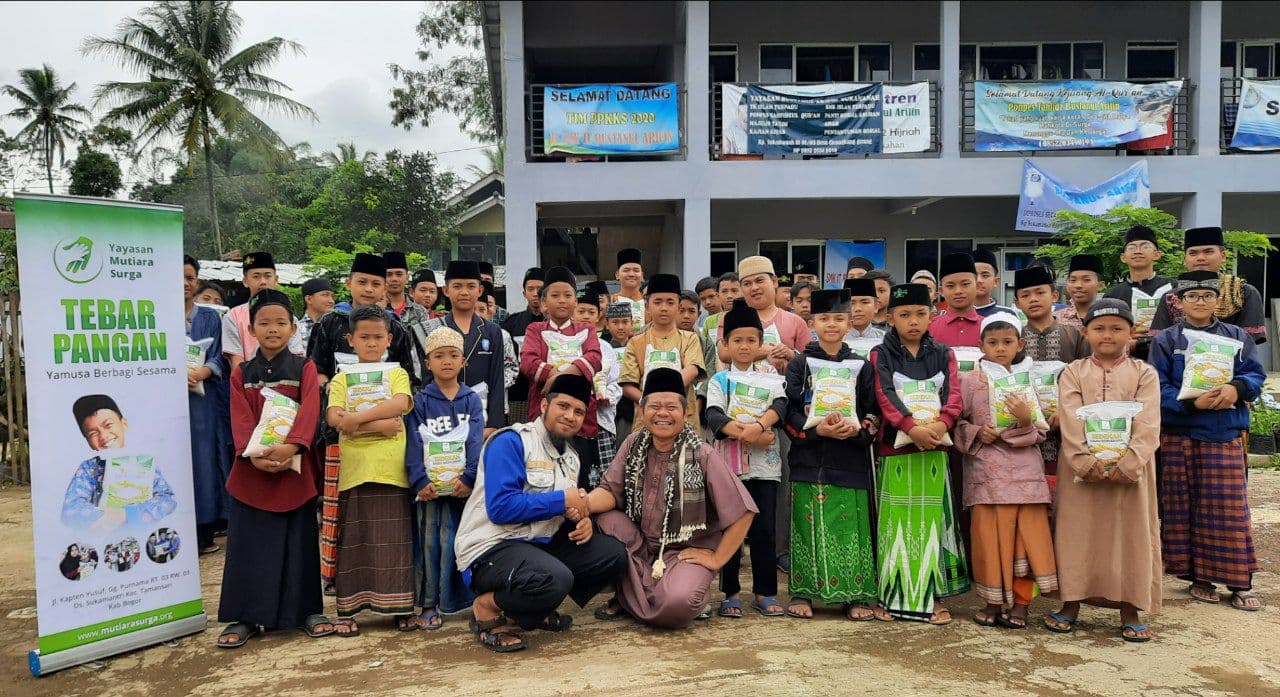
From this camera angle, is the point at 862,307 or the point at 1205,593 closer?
the point at 1205,593

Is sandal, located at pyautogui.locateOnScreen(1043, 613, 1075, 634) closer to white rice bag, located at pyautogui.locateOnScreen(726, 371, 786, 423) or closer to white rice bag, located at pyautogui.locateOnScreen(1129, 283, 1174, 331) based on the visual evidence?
white rice bag, located at pyautogui.locateOnScreen(726, 371, 786, 423)

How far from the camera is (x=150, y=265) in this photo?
450 cm

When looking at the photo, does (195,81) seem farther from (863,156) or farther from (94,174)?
(863,156)

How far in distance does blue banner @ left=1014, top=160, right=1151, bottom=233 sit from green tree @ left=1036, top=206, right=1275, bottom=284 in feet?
5.20

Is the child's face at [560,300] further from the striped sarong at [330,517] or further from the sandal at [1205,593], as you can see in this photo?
the sandal at [1205,593]

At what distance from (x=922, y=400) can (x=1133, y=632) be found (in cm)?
156

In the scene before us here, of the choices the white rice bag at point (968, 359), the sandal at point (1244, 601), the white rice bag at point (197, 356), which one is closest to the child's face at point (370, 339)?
the white rice bag at point (197, 356)

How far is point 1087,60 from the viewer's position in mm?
14617

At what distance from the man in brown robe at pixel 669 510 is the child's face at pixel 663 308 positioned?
3.13 feet

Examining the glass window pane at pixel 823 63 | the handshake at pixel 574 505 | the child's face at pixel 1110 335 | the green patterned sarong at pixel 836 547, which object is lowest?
the green patterned sarong at pixel 836 547

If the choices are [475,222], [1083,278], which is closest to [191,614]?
[1083,278]

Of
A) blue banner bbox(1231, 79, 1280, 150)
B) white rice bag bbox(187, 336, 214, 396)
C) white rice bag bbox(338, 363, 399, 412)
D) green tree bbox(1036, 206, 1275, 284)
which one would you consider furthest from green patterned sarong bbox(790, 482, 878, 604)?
blue banner bbox(1231, 79, 1280, 150)

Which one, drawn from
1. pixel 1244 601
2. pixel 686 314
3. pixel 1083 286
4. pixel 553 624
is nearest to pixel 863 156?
pixel 1083 286

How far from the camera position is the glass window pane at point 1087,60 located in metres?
14.6
